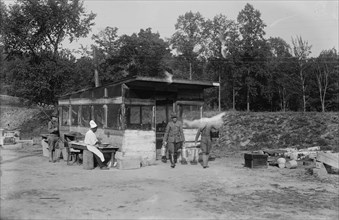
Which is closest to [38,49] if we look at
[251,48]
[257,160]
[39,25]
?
[39,25]

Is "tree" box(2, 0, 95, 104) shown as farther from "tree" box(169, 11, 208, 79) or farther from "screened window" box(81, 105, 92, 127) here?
"tree" box(169, 11, 208, 79)

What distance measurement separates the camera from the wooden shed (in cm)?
1307

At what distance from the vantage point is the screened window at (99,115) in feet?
48.6

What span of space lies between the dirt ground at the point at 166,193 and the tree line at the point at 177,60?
62.6 feet

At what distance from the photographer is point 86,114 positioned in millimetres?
16641

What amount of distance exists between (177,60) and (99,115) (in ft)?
153

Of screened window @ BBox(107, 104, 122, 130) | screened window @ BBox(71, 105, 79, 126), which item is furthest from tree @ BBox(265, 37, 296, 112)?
screened window @ BBox(107, 104, 122, 130)

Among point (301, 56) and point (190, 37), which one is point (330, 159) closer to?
point (301, 56)

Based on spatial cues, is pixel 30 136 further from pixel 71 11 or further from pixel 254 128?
pixel 254 128

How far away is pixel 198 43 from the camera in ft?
196

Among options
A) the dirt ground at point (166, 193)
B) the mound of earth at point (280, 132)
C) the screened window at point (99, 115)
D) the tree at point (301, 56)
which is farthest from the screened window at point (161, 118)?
the tree at point (301, 56)

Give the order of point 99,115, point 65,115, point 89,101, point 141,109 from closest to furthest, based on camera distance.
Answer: point 141,109, point 99,115, point 89,101, point 65,115

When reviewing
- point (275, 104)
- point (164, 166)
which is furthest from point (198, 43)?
point (164, 166)

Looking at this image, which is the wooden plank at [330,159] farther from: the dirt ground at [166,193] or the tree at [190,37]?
the tree at [190,37]
